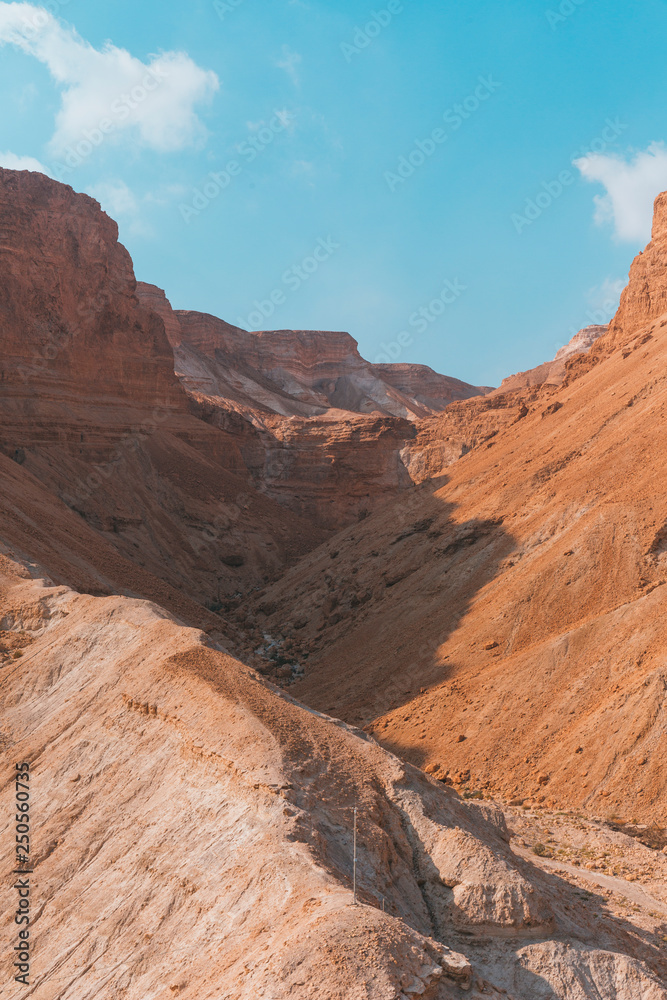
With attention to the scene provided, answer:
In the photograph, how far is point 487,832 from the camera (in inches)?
400

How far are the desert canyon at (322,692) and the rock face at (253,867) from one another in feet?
0.11

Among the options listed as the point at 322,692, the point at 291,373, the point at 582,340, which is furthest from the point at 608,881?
the point at 291,373

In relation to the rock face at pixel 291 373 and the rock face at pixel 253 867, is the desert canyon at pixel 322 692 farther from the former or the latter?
the rock face at pixel 291 373

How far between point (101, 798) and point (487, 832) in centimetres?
472

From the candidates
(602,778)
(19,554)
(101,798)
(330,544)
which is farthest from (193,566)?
(101,798)

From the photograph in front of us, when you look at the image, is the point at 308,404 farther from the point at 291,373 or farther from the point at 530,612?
the point at 530,612

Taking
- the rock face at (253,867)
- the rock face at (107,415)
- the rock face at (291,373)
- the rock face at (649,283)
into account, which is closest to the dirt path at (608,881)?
the rock face at (253,867)

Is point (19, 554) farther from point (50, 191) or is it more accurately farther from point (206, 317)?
point (206, 317)

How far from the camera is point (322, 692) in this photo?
2191 centimetres

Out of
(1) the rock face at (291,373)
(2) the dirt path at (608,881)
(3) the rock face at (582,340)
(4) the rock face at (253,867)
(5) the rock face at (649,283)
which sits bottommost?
(2) the dirt path at (608,881)

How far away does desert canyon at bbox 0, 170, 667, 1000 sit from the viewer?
6.98m

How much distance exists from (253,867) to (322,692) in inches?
597

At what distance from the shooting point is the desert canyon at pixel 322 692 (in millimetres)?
6984

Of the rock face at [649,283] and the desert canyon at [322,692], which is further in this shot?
the rock face at [649,283]
